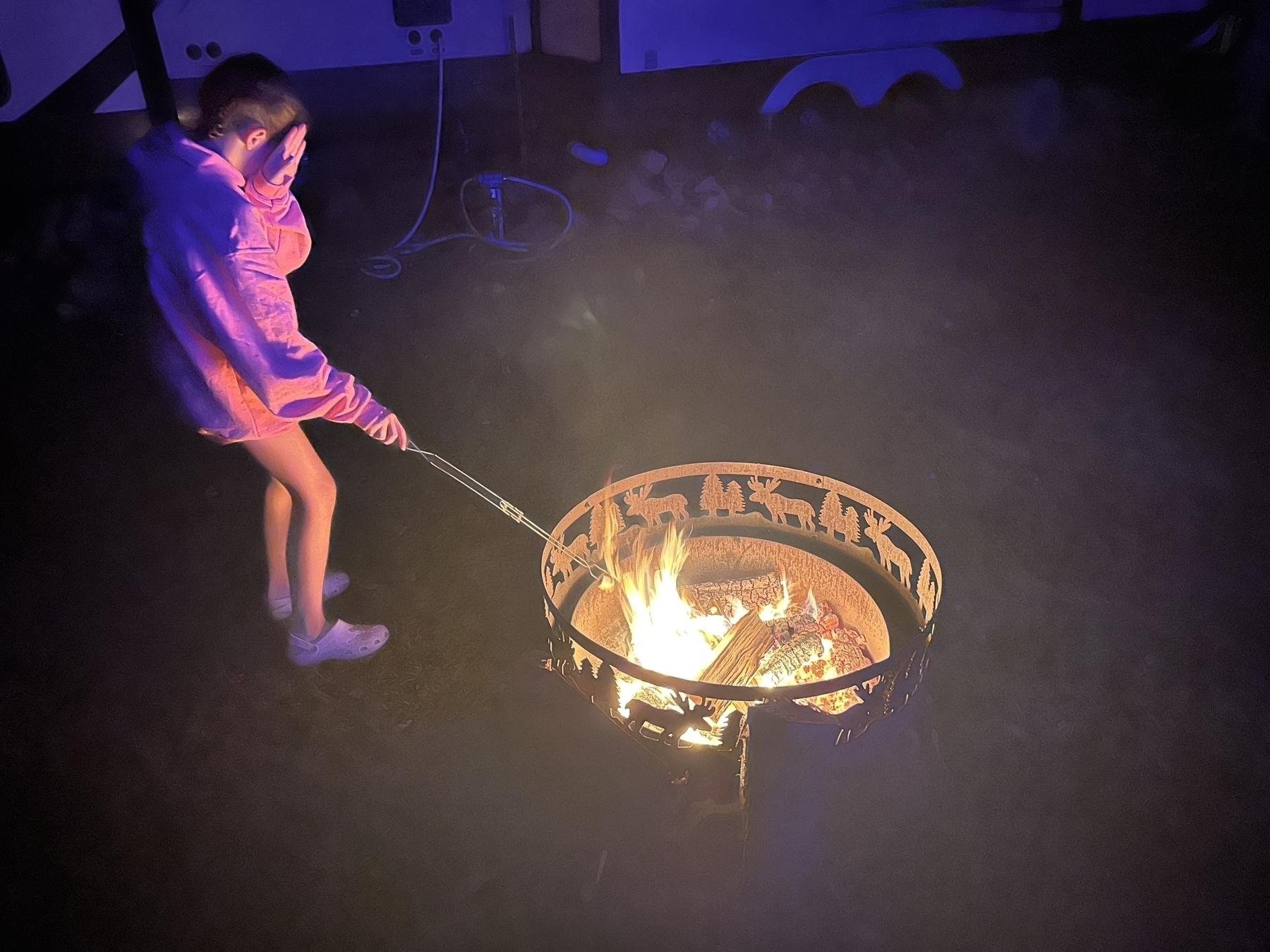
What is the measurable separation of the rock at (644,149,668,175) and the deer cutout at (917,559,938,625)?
5.50 meters

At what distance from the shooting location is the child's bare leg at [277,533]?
3170 mm

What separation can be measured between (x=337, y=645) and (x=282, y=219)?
1659 mm

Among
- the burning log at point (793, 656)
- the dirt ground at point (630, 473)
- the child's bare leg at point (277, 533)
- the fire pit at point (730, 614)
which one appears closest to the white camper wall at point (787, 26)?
the dirt ground at point (630, 473)

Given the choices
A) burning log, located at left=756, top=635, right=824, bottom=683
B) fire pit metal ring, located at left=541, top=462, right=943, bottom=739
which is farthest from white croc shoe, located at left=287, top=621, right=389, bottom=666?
burning log, located at left=756, top=635, right=824, bottom=683

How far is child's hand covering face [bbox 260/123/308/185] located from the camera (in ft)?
7.72

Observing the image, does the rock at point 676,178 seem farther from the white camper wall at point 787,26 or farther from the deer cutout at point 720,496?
the deer cutout at point 720,496

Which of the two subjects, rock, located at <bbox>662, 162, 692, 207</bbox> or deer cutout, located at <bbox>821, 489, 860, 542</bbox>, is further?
rock, located at <bbox>662, 162, 692, 207</bbox>

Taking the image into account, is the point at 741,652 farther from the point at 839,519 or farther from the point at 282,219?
the point at 282,219

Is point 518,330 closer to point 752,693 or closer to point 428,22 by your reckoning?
point 428,22

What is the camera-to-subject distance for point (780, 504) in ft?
10.7

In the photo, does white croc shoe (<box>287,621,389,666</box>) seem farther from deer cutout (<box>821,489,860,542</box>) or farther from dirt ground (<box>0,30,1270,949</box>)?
deer cutout (<box>821,489,860,542</box>)

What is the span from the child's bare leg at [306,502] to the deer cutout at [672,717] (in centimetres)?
130

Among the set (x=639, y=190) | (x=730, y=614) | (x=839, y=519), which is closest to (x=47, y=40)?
(x=639, y=190)

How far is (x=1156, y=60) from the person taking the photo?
27.5 ft
